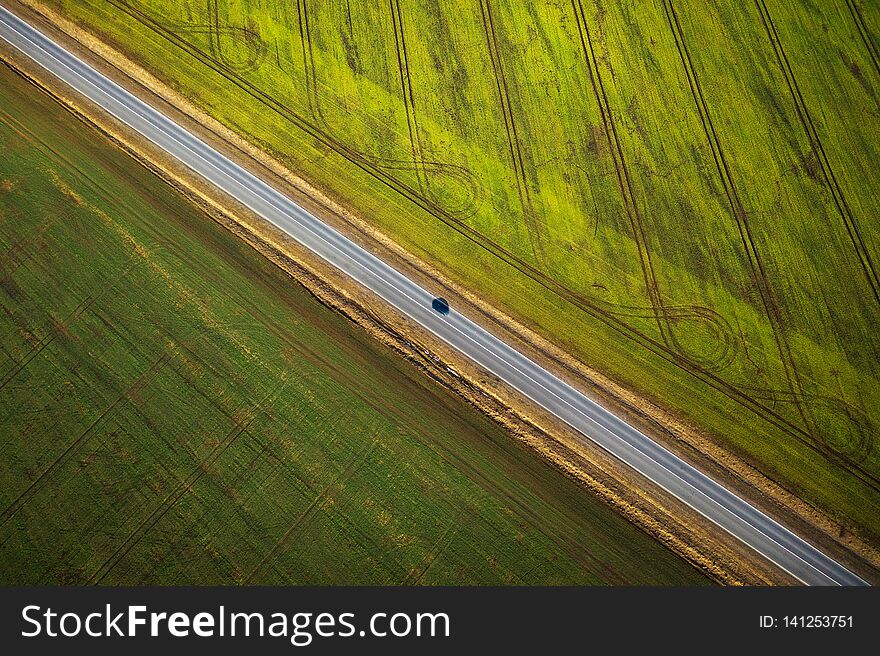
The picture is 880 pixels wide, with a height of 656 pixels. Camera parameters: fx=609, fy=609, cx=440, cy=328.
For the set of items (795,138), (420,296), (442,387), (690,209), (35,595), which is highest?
(795,138)

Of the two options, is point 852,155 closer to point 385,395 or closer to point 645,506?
point 645,506

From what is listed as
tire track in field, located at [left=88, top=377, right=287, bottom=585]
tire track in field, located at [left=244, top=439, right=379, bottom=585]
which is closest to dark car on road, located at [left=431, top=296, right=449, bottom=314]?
tire track in field, located at [left=244, top=439, right=379, bottom=585]

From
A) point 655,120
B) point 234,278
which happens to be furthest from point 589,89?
point 234,278

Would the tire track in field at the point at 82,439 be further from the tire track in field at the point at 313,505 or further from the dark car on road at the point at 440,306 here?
the dark car on road at the point at 440,306

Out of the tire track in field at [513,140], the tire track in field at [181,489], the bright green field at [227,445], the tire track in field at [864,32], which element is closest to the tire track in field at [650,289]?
the tire track in field at [513,140]

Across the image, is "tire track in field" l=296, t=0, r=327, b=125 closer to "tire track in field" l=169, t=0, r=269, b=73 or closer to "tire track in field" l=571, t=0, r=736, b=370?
"tire track in field" l=169, t=0, r=269, b=73

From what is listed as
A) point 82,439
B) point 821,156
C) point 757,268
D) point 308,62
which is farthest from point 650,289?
point 82,439
